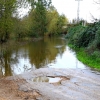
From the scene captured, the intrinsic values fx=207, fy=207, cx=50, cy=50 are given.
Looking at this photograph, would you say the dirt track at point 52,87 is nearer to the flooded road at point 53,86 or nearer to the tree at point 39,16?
the flooded road at point 53,86

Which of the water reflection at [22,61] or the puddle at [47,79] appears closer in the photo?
the puddle at [47,79]

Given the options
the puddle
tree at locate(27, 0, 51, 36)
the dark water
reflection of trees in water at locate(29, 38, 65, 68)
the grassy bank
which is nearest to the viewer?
the puddle

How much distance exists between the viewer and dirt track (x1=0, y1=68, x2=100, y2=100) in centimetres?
837

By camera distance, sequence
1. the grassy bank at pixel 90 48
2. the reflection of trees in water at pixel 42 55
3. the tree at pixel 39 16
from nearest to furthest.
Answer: the grassy bank at pixel 90 48 → the reflection of trees in water at pixel 42 55 → the tree at pixel 39 16

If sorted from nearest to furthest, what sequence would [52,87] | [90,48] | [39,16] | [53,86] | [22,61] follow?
[52,87] → [53,86] → [22,61] → [90,48] → [39,16]

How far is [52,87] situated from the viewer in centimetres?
966

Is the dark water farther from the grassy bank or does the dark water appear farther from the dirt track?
the dirt track

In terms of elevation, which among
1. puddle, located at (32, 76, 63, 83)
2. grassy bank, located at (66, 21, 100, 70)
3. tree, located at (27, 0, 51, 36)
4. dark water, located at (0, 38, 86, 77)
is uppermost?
tree, located at (27, 0, 51, 36)

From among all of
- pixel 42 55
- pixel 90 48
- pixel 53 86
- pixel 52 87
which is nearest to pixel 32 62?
pixel 42 55

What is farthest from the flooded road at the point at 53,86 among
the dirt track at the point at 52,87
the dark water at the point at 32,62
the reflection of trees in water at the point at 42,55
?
the reflection of trees in water at the point at 42,55

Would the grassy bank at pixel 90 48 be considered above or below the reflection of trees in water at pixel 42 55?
above

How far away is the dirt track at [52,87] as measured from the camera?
8.37 meters

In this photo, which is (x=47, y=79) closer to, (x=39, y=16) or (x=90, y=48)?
(x=90, y=48)

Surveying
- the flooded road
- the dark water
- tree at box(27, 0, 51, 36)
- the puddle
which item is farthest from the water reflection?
tree at box(27, 0, 51, 36)
